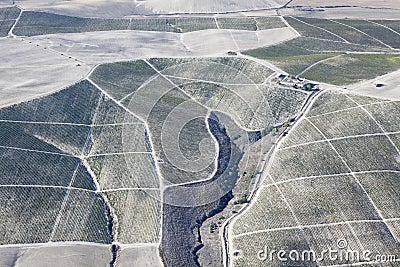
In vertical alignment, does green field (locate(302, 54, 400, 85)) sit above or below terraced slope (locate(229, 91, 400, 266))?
above

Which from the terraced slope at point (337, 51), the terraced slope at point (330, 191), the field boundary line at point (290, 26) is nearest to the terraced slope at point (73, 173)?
the terraced slope at point (330, 191)

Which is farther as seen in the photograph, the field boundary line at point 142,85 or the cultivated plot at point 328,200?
the field boundary line at point 142,85

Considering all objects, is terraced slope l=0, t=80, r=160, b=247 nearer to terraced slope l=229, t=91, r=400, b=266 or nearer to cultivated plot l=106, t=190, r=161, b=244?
cultivated plot l=106, t=190, r=161, b=244

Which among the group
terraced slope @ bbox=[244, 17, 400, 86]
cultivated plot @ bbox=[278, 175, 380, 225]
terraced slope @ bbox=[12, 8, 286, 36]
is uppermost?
terraced slope @ bbox=[244, 17, 400, 86]

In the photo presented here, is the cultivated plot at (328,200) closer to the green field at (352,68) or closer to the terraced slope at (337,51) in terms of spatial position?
the terraced slope at (337,51)

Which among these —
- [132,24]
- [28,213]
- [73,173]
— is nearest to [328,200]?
[73,173]

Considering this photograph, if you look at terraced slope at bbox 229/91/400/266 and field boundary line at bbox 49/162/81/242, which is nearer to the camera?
terraced slope at bbox 229/91/400/266

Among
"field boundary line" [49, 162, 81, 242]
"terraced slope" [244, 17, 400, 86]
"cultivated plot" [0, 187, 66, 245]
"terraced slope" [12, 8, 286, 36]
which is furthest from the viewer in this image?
"terraced slope" [12, 8, 286, 36]

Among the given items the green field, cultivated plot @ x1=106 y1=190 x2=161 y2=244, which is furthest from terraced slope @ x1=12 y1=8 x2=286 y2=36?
cultivated plot @ x1=106 y1=190 x2=161 y2=244

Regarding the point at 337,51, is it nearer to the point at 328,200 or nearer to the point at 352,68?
the point at 352,68
